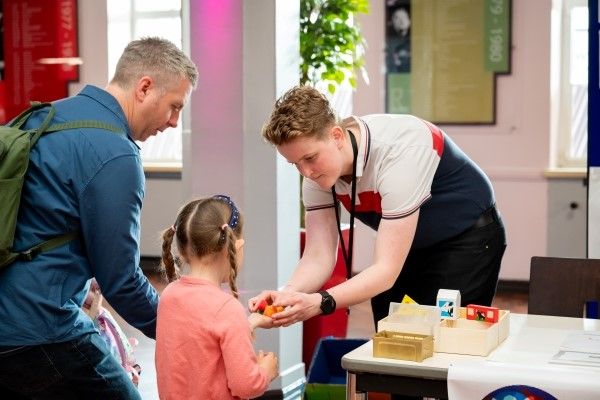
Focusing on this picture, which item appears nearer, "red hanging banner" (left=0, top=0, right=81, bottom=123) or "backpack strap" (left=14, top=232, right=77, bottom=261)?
"backpack strap" (left=14, top=232, right=77, bottom=261)

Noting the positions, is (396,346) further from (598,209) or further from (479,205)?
(598,209)

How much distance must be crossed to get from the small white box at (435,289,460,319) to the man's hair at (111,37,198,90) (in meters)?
0.87

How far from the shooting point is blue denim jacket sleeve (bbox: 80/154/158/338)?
88.8 inches

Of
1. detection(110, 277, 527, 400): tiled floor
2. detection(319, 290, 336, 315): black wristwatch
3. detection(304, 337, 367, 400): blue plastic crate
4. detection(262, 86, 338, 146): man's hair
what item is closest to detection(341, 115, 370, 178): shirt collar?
detection(262, 86, 338, 146): man's hair

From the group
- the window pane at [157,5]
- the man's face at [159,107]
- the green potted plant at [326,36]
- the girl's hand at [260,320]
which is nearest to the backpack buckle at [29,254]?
the man's face at [159,107]

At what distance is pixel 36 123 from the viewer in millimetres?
2357

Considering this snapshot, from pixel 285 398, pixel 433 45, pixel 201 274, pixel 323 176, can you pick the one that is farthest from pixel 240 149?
pixel 433 45

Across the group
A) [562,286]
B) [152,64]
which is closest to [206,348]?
[152,64]

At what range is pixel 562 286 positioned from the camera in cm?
308

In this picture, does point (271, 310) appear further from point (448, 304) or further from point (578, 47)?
point (578, 47)

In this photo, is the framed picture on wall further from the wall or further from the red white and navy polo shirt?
the red white and navy polo shirt

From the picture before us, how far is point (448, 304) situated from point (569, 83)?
5.18 metres

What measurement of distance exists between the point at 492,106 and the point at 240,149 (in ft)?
11.1

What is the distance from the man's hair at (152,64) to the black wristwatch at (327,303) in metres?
0.68
